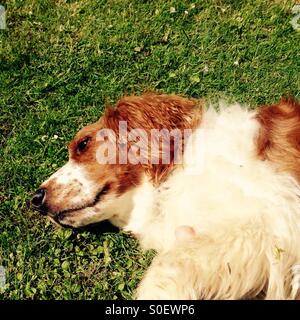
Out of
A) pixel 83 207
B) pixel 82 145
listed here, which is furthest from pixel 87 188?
pixel 82 145

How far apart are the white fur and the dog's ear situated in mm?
60

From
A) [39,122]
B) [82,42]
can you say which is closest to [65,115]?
[39,122]

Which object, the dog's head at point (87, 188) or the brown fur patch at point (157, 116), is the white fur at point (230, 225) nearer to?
the brown fur patch at point (157, 116)

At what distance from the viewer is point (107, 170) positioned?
408 cm

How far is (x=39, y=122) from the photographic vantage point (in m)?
5.57

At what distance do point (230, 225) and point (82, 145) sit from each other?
1.39 m

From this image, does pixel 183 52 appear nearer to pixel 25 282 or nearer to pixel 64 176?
pixel 64 176

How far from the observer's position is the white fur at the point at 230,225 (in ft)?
11.8

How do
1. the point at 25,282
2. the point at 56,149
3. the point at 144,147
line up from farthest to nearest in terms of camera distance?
the point at 56,149 → the point at 25,282 → the point at 144,147

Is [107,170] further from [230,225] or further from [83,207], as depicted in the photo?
[230,225]

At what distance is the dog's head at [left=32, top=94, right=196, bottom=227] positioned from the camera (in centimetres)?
407

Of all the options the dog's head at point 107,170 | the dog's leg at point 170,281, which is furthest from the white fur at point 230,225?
the dog's head at point 107,170

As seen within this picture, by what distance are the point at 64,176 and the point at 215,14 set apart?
3195 mm
